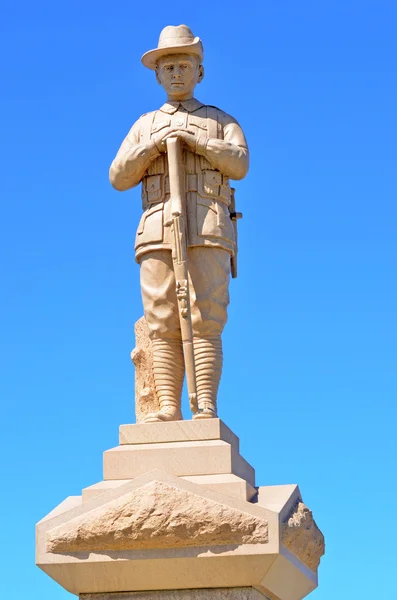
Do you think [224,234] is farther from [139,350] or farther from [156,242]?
[139,350]

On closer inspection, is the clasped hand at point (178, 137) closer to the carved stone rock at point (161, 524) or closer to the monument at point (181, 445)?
the monument at point (181, 445)

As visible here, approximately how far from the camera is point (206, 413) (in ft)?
32.8

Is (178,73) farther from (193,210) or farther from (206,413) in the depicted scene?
(206,413)

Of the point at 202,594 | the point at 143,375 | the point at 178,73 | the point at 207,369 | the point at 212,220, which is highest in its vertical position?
the point at 178,73

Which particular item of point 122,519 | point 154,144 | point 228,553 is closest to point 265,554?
point 228,553

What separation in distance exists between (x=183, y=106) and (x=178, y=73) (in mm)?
262

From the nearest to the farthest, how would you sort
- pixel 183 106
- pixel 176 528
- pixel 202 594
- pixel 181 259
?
1. pixel 176 528
2. pixel 202 594
3. pixel 181 259
4. pixel 183 106

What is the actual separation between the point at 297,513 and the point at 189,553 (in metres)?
0.93

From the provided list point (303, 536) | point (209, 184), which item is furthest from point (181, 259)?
point (303, 536)

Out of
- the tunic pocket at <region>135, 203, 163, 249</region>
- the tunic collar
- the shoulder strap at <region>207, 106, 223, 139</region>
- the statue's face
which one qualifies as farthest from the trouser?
the statue's face

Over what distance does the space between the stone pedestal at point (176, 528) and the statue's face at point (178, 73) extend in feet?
8.75

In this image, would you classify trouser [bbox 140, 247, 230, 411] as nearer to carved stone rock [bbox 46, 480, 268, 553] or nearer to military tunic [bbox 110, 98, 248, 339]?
military tunic [bbox 110, 98, 248, 339]

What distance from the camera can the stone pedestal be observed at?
930 cm

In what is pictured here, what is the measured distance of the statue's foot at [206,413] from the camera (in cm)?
996
